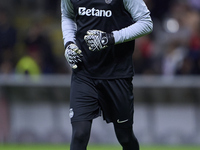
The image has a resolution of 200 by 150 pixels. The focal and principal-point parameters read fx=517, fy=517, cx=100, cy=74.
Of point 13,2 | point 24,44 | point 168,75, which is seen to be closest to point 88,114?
point 168,75

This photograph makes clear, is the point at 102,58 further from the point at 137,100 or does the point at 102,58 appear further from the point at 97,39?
the point at 137,100

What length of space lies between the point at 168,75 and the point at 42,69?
2.72 meters

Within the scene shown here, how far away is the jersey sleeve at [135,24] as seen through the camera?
5.36m

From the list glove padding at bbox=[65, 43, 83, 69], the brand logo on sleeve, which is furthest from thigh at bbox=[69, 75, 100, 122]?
the brand logo on sleeve

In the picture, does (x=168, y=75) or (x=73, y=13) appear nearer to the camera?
(x=73, y=13)

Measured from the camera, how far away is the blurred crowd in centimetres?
1101

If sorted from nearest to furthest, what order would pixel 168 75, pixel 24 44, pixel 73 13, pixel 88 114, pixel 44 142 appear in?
pixel 88 114
pixel 73 13
pixel 44 142
pixel 168 75
pixel 24 44

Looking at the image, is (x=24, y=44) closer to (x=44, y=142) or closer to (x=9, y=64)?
(x=9, y=64)

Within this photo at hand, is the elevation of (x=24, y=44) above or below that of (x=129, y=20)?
below

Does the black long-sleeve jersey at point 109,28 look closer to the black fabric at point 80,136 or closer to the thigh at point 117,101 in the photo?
the thigh at point 117,101

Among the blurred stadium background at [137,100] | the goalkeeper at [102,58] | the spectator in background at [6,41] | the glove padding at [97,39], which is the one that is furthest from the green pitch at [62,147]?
the glove padding at [97,39]

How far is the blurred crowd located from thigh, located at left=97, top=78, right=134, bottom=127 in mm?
5235

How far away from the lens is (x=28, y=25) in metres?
13.4

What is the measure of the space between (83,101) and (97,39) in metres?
0.68
